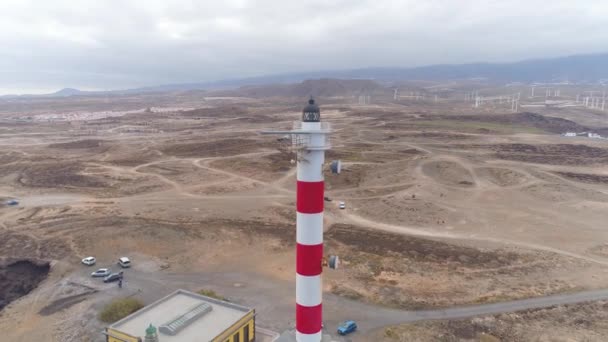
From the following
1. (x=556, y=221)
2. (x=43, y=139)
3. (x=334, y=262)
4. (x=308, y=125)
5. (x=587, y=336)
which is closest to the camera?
(x=308, y=125)

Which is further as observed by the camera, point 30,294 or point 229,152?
point 229,152

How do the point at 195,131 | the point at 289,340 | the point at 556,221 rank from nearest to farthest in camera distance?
the point at 289,340, the point at 556,221, the point at 195,131

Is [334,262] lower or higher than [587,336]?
higher

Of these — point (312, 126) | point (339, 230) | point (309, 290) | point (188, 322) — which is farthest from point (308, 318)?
point (339, 230)

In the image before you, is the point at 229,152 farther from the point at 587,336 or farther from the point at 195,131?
the point at 587,336

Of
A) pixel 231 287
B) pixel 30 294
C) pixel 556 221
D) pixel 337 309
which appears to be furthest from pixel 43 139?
pixel 556 221

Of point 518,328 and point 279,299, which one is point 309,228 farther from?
point 518,328

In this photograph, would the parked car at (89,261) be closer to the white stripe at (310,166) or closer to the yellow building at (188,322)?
the yellow building at (188,322)

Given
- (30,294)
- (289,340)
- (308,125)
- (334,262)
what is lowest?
(30,294)
